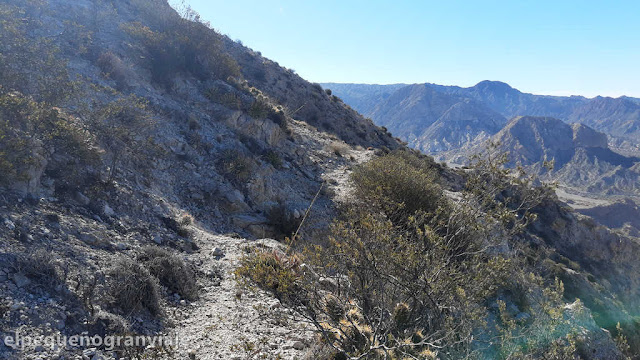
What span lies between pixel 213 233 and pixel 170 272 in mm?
2940

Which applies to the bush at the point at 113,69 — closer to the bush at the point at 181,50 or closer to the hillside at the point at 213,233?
the hillside at the point at 213,233

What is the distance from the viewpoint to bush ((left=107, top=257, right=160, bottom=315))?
14.9 feet

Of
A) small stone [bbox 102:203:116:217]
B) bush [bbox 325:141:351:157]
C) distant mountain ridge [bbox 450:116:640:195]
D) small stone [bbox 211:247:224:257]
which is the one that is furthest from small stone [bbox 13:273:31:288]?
distant mountain ridge [bbox 450:116:640:195]

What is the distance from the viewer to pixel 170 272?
5.80 meters

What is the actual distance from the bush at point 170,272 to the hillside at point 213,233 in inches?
1.3

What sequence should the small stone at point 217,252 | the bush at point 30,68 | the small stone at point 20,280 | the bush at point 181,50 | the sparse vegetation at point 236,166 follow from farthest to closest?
the bush at point 181,50 < the sparse vegetation at point 236,166 < the bush at point 30,68 < the small stone at point 217,252 < the small stone at point 20,280

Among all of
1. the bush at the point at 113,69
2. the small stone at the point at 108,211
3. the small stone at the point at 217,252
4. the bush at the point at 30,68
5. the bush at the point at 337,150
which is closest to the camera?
the small stone at the point at 108,211

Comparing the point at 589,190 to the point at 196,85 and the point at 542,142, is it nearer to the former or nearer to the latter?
the point at 542,142

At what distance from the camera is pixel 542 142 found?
458ft

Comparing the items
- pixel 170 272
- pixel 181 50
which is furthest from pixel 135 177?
pixel 181 50

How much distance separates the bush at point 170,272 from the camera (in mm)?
5652

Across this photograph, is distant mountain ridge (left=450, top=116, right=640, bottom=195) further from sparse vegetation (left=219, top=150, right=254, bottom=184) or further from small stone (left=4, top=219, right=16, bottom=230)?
small stone (left=4, top=219, right=16, bottom=230)

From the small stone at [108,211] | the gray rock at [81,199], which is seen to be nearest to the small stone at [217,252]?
the small stone at [108,211]

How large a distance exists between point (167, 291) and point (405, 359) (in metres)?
4.09
